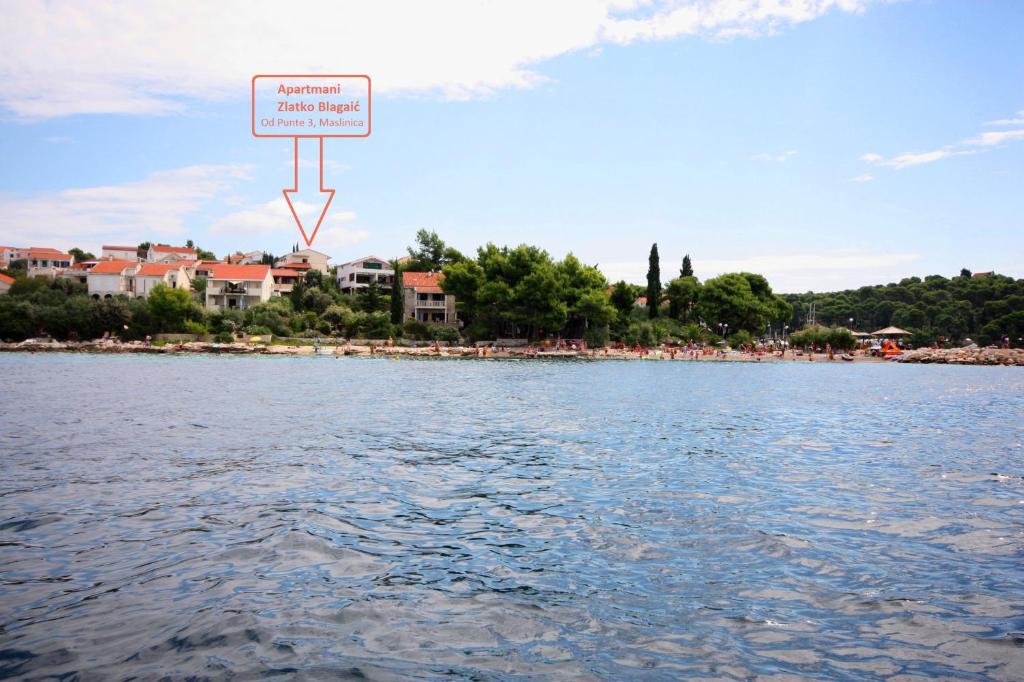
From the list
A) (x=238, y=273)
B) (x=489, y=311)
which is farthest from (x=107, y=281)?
(x=489, y=311)

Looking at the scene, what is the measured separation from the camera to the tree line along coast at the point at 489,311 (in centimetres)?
7425

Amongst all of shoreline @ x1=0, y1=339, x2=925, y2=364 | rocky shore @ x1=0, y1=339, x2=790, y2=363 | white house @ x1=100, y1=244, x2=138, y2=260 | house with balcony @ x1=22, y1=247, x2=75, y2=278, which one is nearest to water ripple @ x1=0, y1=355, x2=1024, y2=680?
shoreline @ x1=0, y1=339, x2=925, y2=364

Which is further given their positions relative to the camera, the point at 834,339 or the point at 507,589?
the point at 834,339

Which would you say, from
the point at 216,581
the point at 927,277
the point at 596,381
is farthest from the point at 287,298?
the point at 927,277

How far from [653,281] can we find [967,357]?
37.4 meters

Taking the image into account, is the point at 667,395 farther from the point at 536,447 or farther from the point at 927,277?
the point at 927,277

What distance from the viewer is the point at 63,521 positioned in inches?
396

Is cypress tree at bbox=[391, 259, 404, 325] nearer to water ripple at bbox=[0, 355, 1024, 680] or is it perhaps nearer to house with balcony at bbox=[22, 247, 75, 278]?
water ripple at bbox=[0, 355, 1024, 680]

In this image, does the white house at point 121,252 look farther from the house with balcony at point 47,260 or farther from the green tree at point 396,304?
the green tree at point 396,304

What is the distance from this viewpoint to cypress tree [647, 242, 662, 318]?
88312 millimetres

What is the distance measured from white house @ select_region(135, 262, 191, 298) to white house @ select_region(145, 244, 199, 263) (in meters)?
33.3

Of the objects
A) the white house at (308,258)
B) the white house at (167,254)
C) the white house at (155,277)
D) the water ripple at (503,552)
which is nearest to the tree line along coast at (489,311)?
the white house at (155,277)

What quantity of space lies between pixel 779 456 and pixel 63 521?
14.6 meters

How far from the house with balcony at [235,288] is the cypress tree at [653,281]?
160 feet
